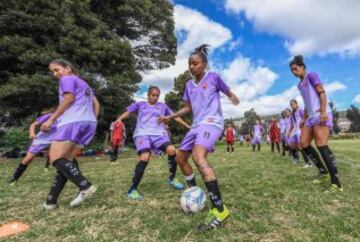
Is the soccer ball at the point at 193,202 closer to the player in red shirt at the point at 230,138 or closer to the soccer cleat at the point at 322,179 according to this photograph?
the soccer cleat at the point at 322,179

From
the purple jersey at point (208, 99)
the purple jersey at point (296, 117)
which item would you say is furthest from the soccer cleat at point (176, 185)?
the purple jersey at point (296, 117)

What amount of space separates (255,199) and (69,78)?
3.24 meters

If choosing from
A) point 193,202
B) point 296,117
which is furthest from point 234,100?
point 296,117

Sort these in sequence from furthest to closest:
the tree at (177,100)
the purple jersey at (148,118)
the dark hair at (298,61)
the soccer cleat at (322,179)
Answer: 1. the tree at (177,100)
2. the soccer cleat at (322,179)
3. the dark hair at (298,61)
4. the purple jersey at (148,118)

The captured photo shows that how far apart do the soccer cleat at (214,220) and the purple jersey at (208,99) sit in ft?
3.64

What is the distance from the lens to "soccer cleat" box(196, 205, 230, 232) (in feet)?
13.1

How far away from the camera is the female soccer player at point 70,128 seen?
207 inches

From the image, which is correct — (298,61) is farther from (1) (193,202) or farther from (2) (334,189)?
(1) (193,202)

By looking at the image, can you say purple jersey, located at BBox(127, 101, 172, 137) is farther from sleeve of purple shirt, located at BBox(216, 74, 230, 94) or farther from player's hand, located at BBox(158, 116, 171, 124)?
sleeve of purple shirt, located at BBox(216, 74, 230, 94)

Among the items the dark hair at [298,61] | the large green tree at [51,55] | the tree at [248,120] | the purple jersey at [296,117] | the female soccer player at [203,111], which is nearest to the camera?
the female soccer player at [203,111]

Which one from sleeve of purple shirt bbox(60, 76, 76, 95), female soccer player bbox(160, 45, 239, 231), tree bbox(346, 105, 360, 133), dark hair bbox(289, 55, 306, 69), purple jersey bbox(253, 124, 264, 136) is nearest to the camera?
female soccer player bbox(160, 45, 239, 231)

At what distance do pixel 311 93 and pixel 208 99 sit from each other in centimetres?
275

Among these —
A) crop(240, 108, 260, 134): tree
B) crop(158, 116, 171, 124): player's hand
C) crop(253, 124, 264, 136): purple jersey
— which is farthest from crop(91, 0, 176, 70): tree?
crop(240, 108, 260, 134): tree

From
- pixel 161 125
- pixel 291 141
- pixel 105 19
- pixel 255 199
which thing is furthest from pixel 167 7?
pixel 255 199
